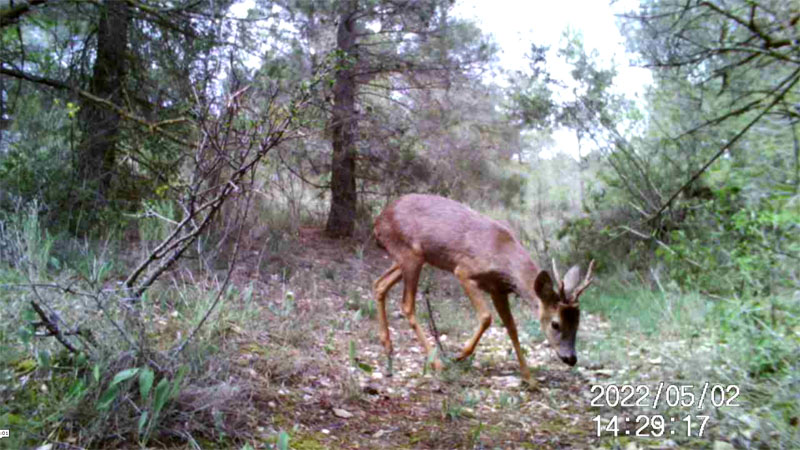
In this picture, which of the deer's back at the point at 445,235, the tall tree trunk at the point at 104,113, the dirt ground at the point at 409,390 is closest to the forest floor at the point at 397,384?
the dirt ground at the point at 409,390

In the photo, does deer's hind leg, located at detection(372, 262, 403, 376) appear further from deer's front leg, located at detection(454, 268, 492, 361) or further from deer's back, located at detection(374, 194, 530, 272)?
deer's front leg, located at detection(454, 268, 492, 361)

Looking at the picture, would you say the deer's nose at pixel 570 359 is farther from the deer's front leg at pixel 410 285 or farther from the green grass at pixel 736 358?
the deer's front leg at pixel 410 285

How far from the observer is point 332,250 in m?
11.4

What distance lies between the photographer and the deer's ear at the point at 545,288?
228 inches

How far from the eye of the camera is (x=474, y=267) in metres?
6.54

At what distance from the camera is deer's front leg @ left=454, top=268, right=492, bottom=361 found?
6.22 m

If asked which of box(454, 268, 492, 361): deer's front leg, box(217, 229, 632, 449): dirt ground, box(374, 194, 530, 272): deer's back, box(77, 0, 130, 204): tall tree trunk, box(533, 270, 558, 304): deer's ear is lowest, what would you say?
box(217, 229, 632, 449): dirt ground

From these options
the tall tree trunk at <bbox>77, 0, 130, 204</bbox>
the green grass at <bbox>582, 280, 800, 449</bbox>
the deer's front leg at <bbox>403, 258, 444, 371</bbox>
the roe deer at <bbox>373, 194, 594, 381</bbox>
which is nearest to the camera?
the green grass at <bbox>582, 280, 800, 449</bbox>

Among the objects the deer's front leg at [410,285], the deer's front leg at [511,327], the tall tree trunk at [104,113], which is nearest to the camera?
the deer's front leg at [511,327]

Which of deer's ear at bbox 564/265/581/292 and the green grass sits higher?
deer's ear at bbox 564/265/581/292

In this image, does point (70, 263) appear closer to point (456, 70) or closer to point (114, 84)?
point (114, 84)
